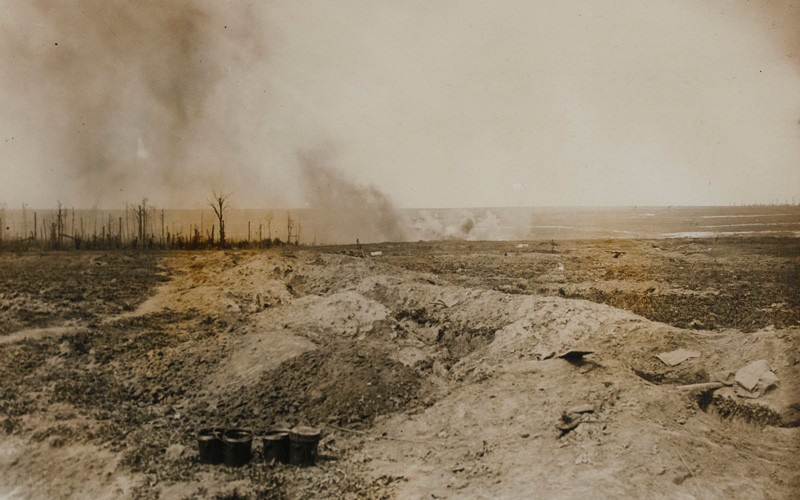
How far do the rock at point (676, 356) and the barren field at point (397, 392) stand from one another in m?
0.09

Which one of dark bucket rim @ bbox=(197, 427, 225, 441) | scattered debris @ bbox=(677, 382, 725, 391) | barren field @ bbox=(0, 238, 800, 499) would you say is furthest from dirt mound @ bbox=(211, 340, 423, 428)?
scattered debris @ bbox=(677, 382, 725, 391)

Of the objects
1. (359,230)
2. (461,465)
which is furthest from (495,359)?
(359,230)

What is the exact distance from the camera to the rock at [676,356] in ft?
35.3

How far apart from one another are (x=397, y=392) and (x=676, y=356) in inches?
240

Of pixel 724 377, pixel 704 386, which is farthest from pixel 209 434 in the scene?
pixel 724 377

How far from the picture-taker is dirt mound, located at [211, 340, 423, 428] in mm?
10383

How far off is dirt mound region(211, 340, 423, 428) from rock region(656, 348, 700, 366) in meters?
5.35

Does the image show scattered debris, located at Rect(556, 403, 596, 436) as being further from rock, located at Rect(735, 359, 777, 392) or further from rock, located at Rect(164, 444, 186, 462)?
rock, located at Rect(164, 444, 186, 462)

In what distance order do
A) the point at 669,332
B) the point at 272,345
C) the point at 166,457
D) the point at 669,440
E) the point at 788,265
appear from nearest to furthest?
the point at 669,440
the point at 166,457
the point at 669,332
the point at 272,345
the point at 788,265

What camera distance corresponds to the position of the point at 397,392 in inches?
432

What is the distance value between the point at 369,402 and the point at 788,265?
96.1 feet

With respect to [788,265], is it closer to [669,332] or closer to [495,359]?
[669,332]

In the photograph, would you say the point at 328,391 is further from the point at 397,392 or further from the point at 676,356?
the point at 676,356

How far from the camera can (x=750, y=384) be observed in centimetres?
949
